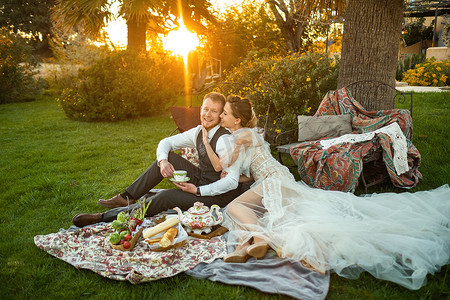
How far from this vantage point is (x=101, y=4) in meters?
9.91

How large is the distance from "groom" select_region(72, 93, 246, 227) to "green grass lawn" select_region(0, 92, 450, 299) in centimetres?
55

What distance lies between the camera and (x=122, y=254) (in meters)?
2.69

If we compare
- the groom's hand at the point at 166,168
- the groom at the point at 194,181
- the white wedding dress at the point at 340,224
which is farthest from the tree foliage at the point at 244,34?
the white wedding dress at the point at 340,224

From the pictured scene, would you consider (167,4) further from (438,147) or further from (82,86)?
(438,147)

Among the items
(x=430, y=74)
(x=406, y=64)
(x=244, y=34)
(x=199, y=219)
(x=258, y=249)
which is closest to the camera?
(x=258, y=249)

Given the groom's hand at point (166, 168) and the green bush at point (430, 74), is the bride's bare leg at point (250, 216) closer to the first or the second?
the groom's hand at point (166, 168)

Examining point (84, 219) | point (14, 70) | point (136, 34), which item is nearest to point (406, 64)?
point (136, 34)

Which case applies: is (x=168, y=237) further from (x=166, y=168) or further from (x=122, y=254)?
(x=166, y=168)

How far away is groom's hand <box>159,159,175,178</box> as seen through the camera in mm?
3340

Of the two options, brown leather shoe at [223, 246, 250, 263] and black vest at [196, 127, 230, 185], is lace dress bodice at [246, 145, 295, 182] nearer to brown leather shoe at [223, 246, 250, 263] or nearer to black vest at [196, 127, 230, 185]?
black vest at [196, 127, 230, 185]

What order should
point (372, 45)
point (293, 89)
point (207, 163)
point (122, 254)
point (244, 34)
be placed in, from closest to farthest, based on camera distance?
point (122, 254) < point (207, 163) < point (372, 45) < point (293, 89) < point (244, 34)

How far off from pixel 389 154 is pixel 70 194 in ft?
12.3

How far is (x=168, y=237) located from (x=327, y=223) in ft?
3.91

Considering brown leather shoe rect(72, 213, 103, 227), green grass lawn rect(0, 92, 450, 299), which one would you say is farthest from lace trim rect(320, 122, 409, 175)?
brown leather shoe rect(72, 213, 103, 227)
